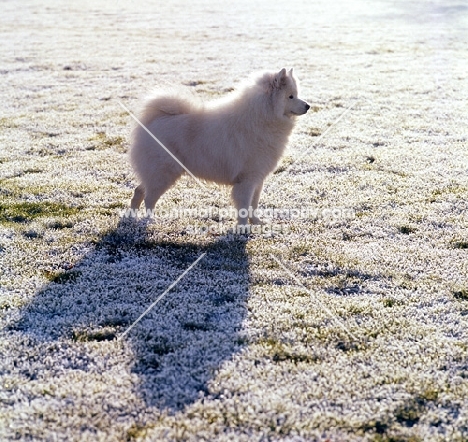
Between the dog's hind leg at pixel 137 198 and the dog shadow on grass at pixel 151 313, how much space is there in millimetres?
718

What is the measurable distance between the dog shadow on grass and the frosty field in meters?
0.02

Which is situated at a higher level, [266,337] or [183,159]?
[183,159]

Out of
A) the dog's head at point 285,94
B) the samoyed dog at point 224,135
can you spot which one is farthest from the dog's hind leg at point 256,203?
the dog's head at point 285,94

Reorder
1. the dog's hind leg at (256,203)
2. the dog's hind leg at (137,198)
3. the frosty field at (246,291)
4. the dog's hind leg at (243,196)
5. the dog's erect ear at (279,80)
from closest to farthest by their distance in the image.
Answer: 1. the frosty field at (246,291)
2. the dog's erect ear at (279,80)
3. the dog's hind leg at (243,196)
4. the dog's hind leg at (256,203)
5. the dog's hind leg at (137,198)

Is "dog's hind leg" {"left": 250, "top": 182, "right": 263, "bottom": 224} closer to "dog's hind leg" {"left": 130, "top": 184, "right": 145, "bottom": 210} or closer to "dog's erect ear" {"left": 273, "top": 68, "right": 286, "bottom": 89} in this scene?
"dog's erect ear" {"left": 273, "top": 68, "right": 286, "bottom": 89}

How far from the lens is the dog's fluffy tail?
5715mm

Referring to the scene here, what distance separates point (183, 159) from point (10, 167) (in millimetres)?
3391

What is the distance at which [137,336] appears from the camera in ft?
12.9

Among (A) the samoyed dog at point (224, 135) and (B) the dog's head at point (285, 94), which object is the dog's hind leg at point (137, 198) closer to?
(A) the samoyed dog at point (224, 135)

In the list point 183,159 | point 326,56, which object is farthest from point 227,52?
point 183,159

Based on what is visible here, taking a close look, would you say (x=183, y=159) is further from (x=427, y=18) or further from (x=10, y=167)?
(x=427, y=18)

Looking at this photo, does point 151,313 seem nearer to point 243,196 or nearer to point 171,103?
point 243,196

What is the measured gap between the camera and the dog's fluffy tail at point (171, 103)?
18.7ft

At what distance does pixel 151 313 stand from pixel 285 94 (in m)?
2.70
